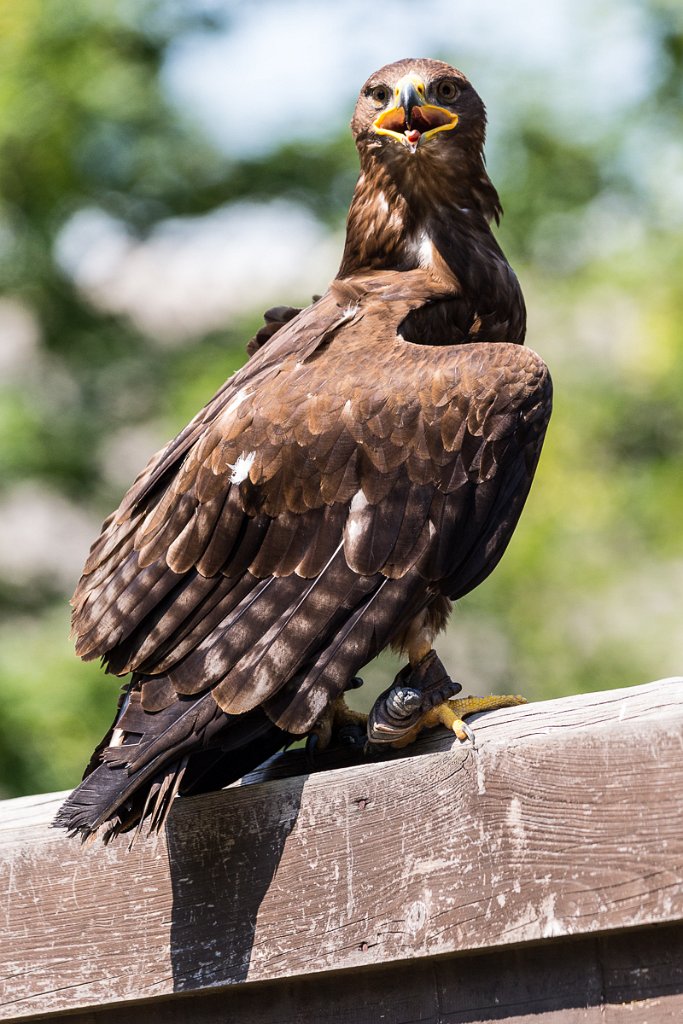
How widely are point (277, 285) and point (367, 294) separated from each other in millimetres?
5777

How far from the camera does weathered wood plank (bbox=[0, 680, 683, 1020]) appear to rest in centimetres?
191

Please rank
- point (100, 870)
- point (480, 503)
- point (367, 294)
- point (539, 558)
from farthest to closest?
point (539, 558) < point (367, 294) < point (480, 503) < point (100, 870)

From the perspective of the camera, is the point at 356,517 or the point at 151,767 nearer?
the point at 151,767

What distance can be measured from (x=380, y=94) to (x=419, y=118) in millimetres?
129

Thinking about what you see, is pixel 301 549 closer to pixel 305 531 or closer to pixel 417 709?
pixel 305 531

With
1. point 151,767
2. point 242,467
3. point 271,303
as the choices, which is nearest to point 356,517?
point 242,467

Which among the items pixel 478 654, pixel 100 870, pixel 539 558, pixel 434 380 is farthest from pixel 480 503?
pixel 478 654

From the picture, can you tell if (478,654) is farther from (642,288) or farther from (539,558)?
(642,288)

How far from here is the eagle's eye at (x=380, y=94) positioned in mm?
3363

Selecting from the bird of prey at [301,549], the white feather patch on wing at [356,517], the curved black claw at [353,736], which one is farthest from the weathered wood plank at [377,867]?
the white feather patch on wing at [356,517]

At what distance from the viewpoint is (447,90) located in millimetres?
3375

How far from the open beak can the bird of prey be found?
0.50 m

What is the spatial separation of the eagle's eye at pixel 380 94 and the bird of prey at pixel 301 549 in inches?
25.0

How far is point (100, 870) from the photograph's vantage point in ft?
7.52
